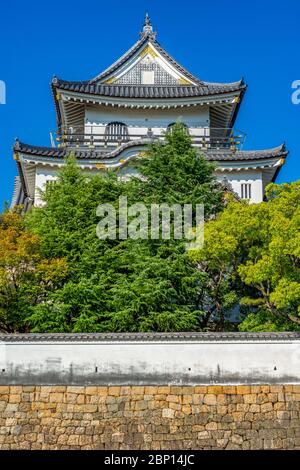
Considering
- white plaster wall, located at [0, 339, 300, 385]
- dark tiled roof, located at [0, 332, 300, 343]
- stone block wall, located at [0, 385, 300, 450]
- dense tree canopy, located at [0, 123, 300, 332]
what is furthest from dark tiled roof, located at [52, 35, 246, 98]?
stone block wall, located at [0, 385, 300, 450]

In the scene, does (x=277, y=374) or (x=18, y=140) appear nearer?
(x=277, y=374)

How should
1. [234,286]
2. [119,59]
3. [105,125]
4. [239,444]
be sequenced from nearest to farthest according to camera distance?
[239,444] < [234,286] < [105,125] < [119,59]

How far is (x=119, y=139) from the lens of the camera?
81.9ft

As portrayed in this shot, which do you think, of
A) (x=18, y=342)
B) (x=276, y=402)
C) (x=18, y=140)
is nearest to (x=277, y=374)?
(x=276, y=402)

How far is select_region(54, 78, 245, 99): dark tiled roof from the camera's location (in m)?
25.5

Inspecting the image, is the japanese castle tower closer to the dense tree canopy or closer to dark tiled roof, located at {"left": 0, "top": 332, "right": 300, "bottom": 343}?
the dense tree canopy

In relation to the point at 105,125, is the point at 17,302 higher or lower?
lower

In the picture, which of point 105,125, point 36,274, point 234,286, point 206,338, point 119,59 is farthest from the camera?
point 119,59

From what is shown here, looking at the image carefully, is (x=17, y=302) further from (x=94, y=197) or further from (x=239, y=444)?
(x=239, y=444)

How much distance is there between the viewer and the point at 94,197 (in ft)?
58.4

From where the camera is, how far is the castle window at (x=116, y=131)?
25.3 m

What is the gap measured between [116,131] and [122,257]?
10.3 m

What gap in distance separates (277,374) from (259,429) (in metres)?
1.20

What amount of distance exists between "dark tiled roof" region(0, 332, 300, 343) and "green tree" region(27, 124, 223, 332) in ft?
4.08
